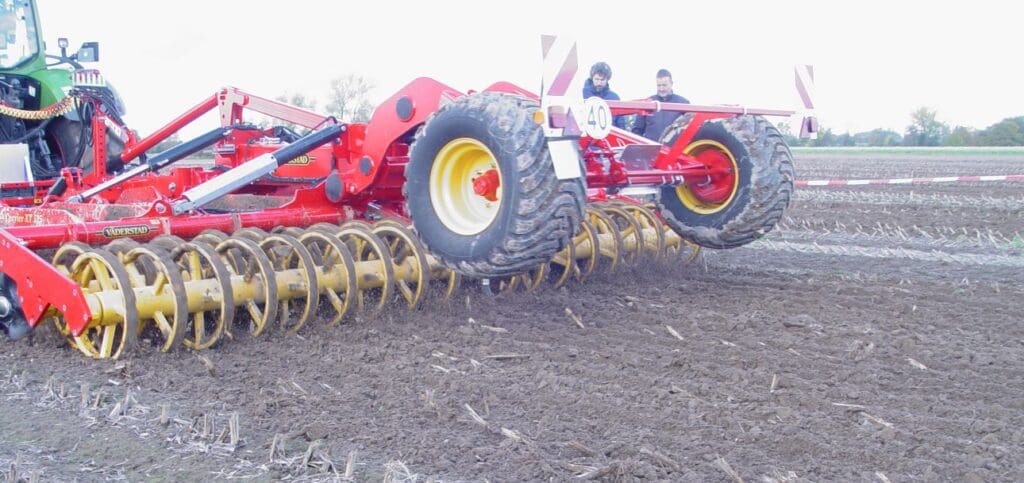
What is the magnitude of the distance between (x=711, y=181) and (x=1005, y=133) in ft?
143

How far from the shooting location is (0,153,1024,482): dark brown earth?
3.08 m

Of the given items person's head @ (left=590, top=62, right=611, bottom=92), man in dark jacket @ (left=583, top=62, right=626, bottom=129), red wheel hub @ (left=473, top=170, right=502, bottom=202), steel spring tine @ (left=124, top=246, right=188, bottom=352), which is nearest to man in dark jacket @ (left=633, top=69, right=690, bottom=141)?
man in dark jacket @ (left=583, top=62, right=626, bottom=129)

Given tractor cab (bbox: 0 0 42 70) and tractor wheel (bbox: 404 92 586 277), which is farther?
tractor cab (bbox: 0 0 42 70)

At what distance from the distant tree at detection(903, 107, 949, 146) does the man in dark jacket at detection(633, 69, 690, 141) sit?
4592 cm

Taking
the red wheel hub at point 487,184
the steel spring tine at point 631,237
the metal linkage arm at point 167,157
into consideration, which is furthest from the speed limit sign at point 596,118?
the metal linkage arm at point 167,157

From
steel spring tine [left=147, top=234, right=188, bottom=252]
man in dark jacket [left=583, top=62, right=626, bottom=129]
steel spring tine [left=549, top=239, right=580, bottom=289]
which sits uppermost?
man in dark jacket [left=583, top=62, right=626, bottom=129]

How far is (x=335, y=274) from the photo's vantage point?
5043 millimetres

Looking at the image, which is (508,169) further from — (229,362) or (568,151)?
(229,362)

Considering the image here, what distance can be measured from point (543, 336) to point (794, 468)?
1.96 meters

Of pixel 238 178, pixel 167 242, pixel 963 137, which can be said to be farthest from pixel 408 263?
pixel 963 137

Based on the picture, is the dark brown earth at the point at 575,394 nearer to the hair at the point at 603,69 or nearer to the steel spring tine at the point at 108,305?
the steel spring tine at the point at 108,305

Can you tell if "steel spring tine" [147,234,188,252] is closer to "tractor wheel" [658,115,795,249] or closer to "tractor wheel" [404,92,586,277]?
"tractor wheel" [404,92,586,277]

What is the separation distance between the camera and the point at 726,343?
4.55m

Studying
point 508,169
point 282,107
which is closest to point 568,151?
point 508,169
